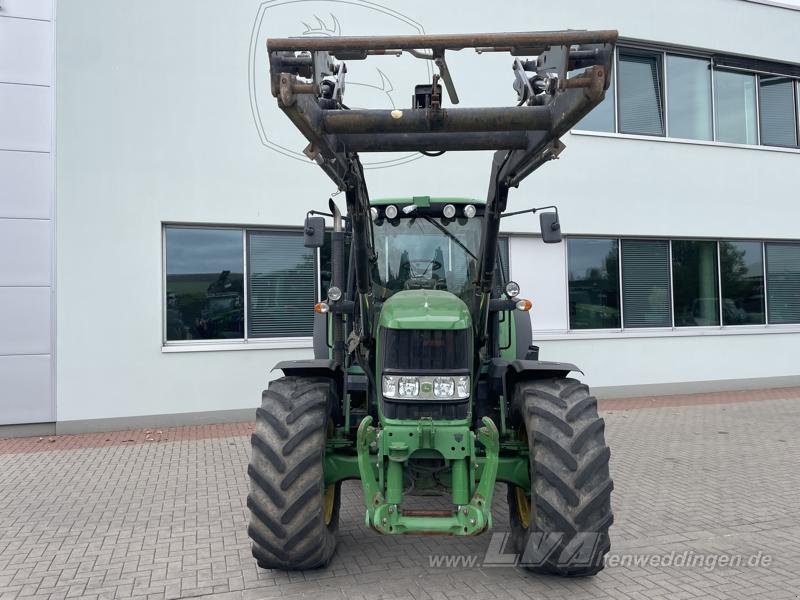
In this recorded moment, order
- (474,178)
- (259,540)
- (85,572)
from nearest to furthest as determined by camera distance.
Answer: (259,540) → (85,572) → (474,178)

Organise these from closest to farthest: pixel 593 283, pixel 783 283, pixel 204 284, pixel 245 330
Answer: pixel 204 284 < pixel 245 330 < pixel 593 283 < pixel 783 283

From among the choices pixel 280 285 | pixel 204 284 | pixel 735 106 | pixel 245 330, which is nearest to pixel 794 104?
pixel 735 106

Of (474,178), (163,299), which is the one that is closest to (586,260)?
(474,178)

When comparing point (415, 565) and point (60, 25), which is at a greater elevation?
point (60, 25)

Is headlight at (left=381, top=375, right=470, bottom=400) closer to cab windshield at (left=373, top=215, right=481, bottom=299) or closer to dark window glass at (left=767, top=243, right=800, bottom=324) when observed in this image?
cab windshield at (left=373, top=215, right=481, bottom=299)

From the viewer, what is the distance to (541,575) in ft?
13.0

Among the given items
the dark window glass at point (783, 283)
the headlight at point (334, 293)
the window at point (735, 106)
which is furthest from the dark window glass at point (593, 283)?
the headlight at point (334, 293)

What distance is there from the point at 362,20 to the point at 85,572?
8.82 metres

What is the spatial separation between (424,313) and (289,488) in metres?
1.41

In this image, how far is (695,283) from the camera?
39.1 feet

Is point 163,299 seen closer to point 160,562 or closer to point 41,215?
point 41,215

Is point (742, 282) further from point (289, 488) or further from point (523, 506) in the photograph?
point (289, 488)

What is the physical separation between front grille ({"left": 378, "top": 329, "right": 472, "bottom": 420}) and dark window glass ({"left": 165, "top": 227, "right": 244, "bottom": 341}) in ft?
19.2

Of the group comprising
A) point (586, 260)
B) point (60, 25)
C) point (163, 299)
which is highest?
point (60, 25)
